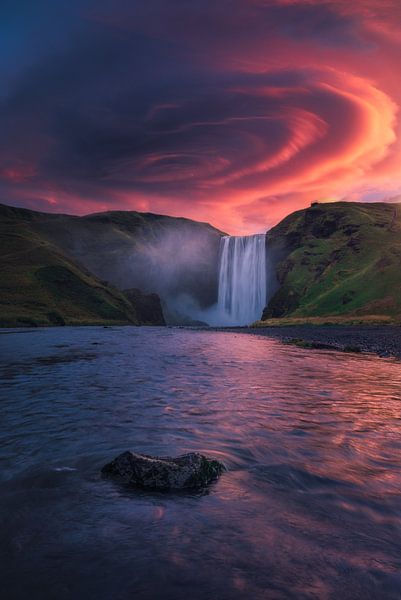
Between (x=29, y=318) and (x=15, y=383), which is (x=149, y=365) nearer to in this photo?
(x=15, y=383)

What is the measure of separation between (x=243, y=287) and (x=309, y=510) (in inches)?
6961

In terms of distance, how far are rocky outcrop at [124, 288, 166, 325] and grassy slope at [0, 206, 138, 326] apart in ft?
49.8

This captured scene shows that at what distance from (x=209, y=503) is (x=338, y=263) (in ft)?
540

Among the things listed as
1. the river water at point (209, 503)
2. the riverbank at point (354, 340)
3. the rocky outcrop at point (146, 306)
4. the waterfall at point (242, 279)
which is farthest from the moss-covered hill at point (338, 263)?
the river water at point (209, 503)

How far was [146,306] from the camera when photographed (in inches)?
7215

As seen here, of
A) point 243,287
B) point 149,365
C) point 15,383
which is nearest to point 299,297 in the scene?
point 243,287

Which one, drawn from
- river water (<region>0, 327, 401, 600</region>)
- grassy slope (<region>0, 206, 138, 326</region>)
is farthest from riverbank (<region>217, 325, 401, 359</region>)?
grassy slope (<region>0, 206, 138, 326</region>)

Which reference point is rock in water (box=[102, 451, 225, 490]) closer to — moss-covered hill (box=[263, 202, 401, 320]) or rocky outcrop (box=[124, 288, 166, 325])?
moss-covered hill (box=[263, 202, 401, 320])

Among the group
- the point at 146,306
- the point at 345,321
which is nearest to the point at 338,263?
the point at 345,321

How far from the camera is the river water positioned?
479 centimetres

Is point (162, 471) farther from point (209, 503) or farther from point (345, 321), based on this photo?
point (345, 321)

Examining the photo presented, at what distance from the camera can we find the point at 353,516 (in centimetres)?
663

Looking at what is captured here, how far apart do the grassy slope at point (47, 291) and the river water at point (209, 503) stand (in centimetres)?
9744

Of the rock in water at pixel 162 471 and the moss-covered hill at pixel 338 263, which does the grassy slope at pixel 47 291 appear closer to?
the moss-covered hill at pixel 338 263
